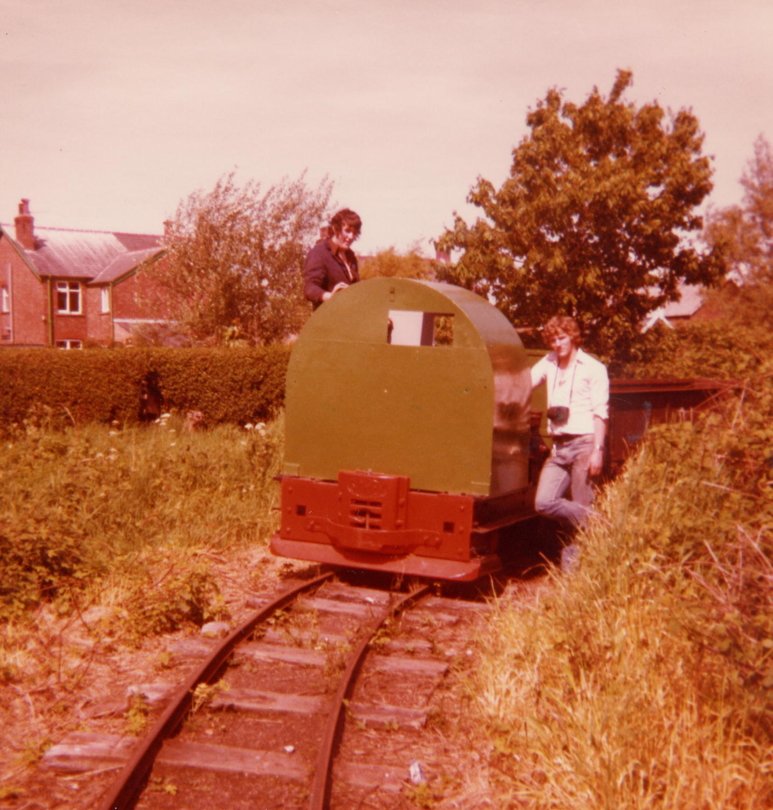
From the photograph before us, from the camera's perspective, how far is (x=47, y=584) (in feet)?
24.9

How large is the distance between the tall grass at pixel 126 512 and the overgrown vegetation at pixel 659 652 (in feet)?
8.74

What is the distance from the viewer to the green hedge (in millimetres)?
17828

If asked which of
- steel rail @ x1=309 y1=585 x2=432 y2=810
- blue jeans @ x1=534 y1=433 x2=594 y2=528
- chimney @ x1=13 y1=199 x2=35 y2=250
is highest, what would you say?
chimney @ x1=13 y1=199 x2=35 y2=250

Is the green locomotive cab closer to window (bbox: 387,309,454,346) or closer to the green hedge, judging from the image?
window (bbox: 387,309,454,346)

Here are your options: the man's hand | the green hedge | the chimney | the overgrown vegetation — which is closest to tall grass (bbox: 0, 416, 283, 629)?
the man's hand

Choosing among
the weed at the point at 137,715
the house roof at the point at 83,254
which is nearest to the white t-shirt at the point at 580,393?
the weed at the point at 137,715

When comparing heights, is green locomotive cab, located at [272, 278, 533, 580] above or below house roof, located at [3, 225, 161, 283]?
below

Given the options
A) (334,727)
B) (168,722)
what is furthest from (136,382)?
(334,727)

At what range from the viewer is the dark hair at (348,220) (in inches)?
349

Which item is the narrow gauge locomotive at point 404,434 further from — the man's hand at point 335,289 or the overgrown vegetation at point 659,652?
the overgrown vegetation at point 659,652

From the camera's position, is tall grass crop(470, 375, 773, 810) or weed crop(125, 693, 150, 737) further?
weed crop(125, 693, 150, 737)

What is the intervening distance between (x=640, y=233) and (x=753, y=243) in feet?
92.2

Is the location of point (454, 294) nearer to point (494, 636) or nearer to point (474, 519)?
point (474, 519)

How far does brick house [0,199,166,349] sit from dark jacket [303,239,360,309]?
39987 mm
